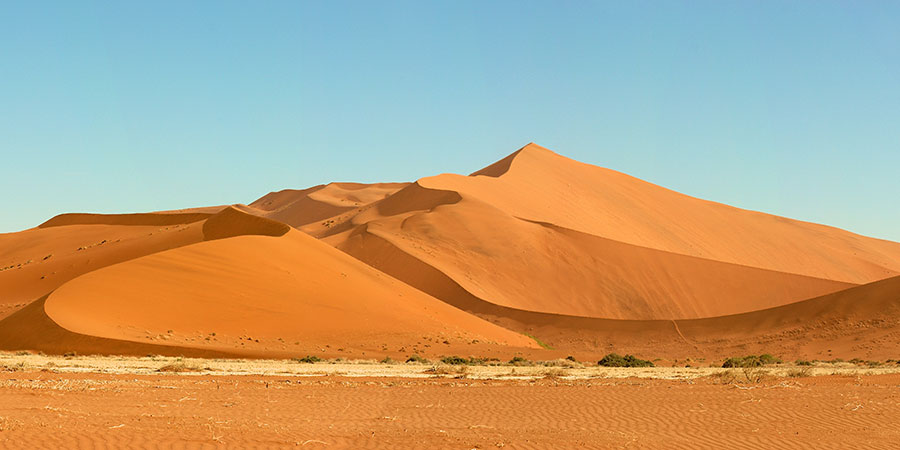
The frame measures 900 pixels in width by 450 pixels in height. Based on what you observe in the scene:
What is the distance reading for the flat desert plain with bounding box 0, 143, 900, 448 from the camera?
14.0 m

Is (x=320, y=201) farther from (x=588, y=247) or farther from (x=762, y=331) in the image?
(x=762, y=331)

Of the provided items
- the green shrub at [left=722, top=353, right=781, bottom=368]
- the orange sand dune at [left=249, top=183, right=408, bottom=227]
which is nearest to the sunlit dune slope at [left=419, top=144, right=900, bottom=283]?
the orange sand dune at [left=249, top=183, right=408, bottom=227]

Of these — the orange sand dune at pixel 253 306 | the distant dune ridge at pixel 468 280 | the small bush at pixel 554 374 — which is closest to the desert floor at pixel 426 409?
the small bush at pixel 554 374

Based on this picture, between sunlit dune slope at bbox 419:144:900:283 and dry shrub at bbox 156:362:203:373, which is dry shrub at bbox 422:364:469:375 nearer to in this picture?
dry shrub at bbox 156:362:203:373

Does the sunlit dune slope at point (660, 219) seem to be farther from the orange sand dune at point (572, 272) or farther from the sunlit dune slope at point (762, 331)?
the sunlit dune slope at point (762, 331)

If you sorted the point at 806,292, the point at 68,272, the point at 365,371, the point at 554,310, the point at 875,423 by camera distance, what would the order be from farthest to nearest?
the point at 806,292 → the point at 554,310 → the point at 68,272 → the point at 365,371 → the point at 875,423

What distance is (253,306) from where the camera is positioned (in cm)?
3803

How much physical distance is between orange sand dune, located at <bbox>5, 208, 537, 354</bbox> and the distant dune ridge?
0.12 metres

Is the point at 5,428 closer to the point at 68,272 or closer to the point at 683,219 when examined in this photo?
the point at 68,272

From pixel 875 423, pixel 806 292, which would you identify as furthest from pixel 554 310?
pixel 875 423

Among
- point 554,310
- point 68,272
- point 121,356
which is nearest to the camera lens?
point 121,356

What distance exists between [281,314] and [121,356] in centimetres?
868

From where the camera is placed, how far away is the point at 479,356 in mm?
35750

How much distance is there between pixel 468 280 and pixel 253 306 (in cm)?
2382
